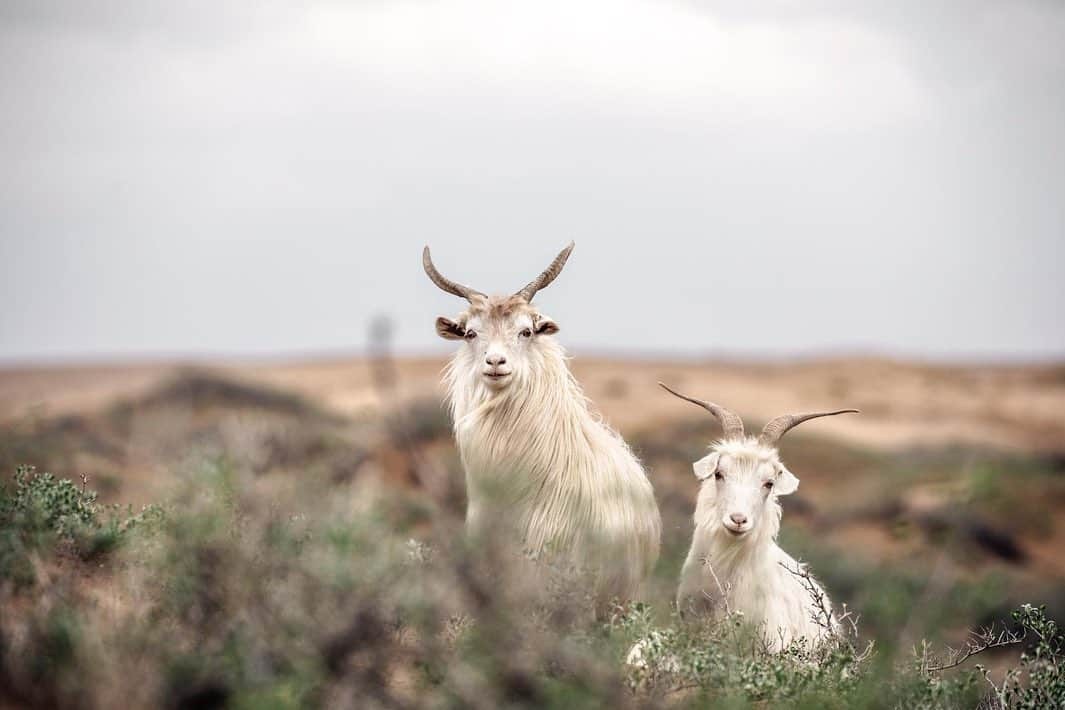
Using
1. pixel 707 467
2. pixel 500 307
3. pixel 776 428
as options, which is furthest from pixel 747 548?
pixel 500 307

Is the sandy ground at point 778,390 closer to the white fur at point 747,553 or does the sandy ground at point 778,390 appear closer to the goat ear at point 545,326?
the goat ear at point 545,326

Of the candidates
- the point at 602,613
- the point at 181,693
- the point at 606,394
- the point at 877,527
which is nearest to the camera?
the point at 181,693

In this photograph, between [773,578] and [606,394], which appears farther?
[606,394]

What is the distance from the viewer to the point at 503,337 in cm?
916

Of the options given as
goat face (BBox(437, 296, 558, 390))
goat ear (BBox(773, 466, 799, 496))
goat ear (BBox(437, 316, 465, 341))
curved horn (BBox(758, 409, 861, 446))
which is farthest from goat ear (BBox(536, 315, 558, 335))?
goat ear (BBox(773, 466, 799, 496))

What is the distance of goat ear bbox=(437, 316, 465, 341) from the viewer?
31.1 feet

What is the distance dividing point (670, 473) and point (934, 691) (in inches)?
552

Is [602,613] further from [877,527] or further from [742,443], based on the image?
[877,527]

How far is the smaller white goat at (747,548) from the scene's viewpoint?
832 cm

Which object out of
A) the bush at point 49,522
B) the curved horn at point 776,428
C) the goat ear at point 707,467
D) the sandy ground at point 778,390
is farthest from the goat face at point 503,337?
the sandy ground at point 778,390

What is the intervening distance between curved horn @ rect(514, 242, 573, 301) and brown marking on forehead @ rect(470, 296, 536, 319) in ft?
0.52

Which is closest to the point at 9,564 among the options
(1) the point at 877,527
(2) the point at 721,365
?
(1) the point at 877,527

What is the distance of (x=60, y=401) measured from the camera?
136 feet

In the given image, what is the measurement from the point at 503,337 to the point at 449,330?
0.56 m
